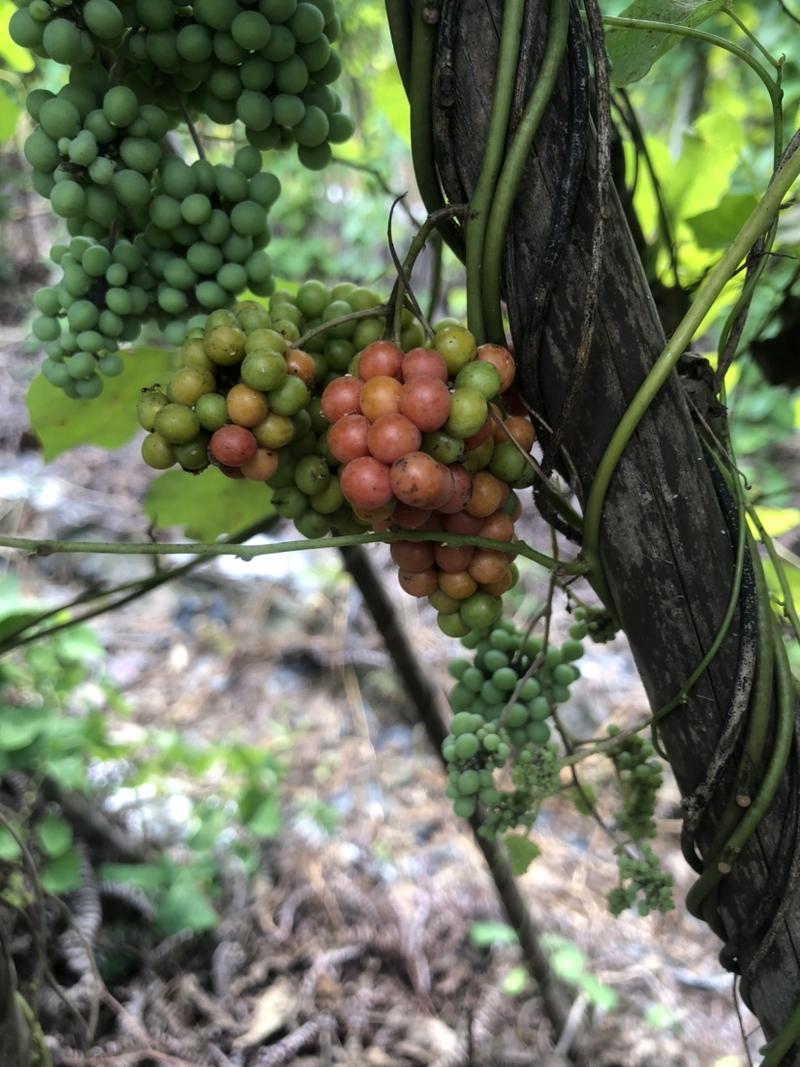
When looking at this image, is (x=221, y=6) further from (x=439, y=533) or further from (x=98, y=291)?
(x=439, y=533)

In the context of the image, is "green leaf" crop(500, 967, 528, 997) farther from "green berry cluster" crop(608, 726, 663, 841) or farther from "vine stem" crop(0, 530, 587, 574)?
"vine stem" crop(0, 530, 587, 574)

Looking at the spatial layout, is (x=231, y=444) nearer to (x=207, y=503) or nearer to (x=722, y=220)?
(x=207, y=503)

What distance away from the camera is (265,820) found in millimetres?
1637

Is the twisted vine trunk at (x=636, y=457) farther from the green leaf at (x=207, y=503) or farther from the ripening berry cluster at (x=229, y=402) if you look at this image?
the green leaf at (x=207, y=503)

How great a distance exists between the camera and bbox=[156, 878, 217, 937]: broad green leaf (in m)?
1.43

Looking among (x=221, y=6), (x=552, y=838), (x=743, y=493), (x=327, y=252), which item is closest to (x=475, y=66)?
(x=221, y=6)

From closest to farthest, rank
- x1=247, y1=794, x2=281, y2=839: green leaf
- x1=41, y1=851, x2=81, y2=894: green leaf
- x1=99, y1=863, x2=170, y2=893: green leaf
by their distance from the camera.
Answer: x1=41, y1=851, x2=81, y2=894: green leaf
x1=99, y1=863, x2=170, y2=893: green leaf
x1=247, y1=794, x2=281, y2=839: green leaf

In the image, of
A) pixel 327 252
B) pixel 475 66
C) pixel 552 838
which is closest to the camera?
pixel 475 66

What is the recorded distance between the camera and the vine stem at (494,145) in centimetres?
41

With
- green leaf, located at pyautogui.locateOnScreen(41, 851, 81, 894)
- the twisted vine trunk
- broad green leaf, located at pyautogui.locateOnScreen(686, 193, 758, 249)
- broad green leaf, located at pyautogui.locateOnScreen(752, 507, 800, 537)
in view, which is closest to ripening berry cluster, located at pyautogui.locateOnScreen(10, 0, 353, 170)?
the twisted vine trunk

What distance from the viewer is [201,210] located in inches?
21.8

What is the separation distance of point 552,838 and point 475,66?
1824 mm

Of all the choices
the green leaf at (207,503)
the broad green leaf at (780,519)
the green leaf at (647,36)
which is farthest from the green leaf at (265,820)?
the green leaf at (647,36)

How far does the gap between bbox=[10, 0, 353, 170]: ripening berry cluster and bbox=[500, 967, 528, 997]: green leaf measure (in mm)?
1416
